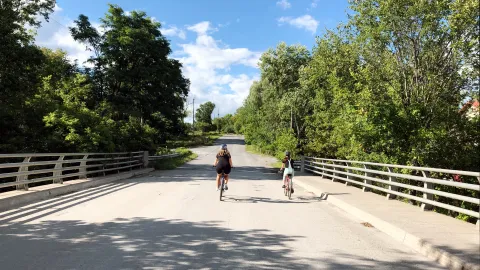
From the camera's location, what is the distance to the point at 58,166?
42.8 ft

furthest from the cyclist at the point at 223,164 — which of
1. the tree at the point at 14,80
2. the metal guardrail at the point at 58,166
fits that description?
the tree at the point at 14,80

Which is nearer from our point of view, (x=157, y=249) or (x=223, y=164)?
(x=157, y=249)

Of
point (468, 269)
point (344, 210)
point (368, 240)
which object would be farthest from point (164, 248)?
point (344, 210)

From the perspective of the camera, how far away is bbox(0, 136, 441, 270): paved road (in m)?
5.20

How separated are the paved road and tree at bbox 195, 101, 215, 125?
158006 mm

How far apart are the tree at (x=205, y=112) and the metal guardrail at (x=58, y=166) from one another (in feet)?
463

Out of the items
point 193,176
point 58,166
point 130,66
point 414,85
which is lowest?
point 193,176

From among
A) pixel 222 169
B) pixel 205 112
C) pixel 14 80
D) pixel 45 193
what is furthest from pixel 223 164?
pixel 205 112

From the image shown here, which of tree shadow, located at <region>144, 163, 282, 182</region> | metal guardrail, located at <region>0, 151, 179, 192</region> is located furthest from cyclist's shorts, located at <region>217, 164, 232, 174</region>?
tree shadow, located at <region>144, 163, 282, 182</region>

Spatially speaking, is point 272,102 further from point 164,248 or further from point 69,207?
point 164,248

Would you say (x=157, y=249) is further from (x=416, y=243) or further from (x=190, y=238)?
(x=416, y=243)

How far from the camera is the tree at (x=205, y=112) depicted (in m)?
170

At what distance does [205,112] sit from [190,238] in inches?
6638

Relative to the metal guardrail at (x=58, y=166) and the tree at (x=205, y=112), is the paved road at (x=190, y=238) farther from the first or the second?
the tree at (x=205, y=112)
